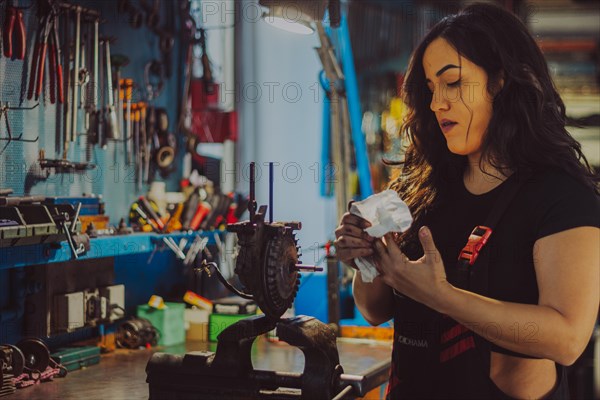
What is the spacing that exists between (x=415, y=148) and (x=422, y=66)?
0.78ft

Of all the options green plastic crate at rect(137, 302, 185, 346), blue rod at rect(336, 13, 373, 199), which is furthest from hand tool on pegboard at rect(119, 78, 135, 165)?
blue rod at rect(336, 13, 373, 199)

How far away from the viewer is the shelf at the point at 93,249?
253 centimetres

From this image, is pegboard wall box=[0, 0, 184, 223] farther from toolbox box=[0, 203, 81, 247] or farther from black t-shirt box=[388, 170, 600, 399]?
black t-shirt box=[388, 170, 600, 399]

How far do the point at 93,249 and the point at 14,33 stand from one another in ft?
2.63

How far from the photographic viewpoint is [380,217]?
168cm

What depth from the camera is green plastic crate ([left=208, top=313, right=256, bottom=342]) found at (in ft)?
10.8

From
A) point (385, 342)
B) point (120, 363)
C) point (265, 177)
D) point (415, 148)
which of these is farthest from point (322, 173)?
point (415, 148)

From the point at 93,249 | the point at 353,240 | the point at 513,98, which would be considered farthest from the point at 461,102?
the point at 93,249

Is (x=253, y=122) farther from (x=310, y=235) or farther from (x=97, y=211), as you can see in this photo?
(x=97, y=211)

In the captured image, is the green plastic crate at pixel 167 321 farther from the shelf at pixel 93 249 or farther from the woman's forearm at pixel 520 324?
the woman's forearm at pixel 520 324

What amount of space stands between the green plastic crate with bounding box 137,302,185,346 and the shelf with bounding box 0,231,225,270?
0.91 feet

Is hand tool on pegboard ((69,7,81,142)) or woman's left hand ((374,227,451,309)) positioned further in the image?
hand tool on pegboard ((69,7,81,142))

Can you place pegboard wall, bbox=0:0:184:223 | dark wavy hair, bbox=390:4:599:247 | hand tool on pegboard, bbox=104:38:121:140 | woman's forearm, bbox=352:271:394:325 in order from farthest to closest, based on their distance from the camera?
hand tool on pegboard, bbox=104:38:121:140, pegboard wall, bbox=0:0:184:223, woman's forearm, bbox=352:271:394:325, dark wavy hair, bbox=390:4:599:247

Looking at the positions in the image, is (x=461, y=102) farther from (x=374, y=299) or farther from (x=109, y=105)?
(x=109, y=105)
